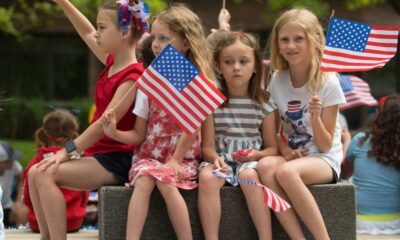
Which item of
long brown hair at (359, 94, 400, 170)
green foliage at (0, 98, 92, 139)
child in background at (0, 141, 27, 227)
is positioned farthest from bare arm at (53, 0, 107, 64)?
green foliage at (0, 98, 92, 139)

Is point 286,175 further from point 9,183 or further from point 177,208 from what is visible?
point 9,183

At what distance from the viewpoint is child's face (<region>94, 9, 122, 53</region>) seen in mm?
5512

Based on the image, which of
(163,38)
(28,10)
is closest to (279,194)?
(163,38)

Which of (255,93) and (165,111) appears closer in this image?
(165,111)

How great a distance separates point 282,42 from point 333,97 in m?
0.50

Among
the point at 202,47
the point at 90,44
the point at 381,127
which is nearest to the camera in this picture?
the point at 202,47

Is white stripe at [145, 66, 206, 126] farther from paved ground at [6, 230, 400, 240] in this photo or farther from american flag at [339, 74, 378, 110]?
american flag at [339, 74, 378, 110]

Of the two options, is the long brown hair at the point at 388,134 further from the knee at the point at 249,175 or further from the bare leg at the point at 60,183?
the bare leg at the point at 60,183

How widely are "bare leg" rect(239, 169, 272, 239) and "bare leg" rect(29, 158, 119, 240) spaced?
0.89 meters

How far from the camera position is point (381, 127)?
716 cm

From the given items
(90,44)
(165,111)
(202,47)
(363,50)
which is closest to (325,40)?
(363,50)

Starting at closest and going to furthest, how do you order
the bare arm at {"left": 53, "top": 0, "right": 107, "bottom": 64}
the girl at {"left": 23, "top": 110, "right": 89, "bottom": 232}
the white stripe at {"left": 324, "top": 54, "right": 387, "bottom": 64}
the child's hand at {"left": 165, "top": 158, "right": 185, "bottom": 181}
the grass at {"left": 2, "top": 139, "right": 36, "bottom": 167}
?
the child's hand at {"left": 165, "top": 158, "right": 185, "bottom": 181} → the white stripe at {"left": 324, "top": 54, "right": 387, "bottom": 64} → the bare arm at {"left": 53, "top": 0, "right": 107, "bottom": 64} → the girl at {"left": 23, "top": 110, "right": 89, "bottom": 232} → the grass at {"left": 2, "top": 139, "right": 36, "bottom": 167}

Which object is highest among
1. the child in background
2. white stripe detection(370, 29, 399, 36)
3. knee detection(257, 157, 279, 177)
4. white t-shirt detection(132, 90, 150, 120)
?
white stripe detection(370, 29, 399, 36)

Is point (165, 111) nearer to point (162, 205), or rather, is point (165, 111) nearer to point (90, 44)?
point (162, 205)
